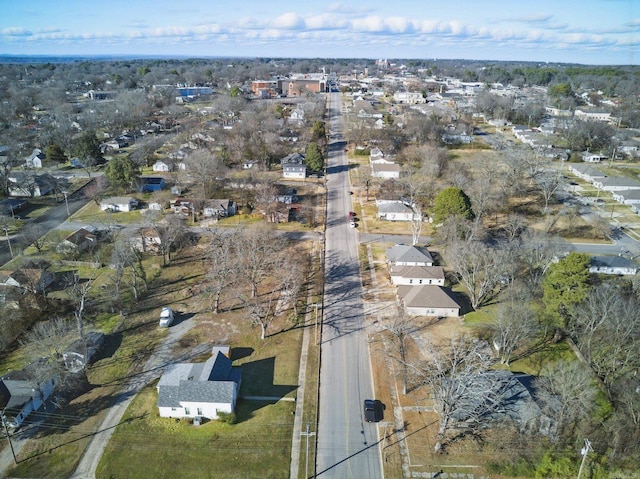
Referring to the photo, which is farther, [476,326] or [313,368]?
[476,326]

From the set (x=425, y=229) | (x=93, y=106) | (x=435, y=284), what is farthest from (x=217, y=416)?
(x=93, y=106)

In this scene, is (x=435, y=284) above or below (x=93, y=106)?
below

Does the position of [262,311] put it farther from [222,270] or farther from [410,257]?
[410,257]

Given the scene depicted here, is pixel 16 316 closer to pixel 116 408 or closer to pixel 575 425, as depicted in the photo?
pixel 116 408

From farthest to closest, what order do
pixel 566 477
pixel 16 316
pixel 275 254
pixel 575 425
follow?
1. pixel 275 254
2. pixel 16 316
3. pixel 575 425
4. pixel 566 477

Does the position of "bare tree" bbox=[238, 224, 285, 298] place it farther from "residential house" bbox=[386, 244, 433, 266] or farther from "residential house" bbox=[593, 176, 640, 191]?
"residential house" bbox=[593, 176, 640, 191]

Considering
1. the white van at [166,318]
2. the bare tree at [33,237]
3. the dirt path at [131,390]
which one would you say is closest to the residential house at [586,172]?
the dirt path at [131,390]

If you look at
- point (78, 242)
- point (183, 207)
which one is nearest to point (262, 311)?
point (78, 242)
